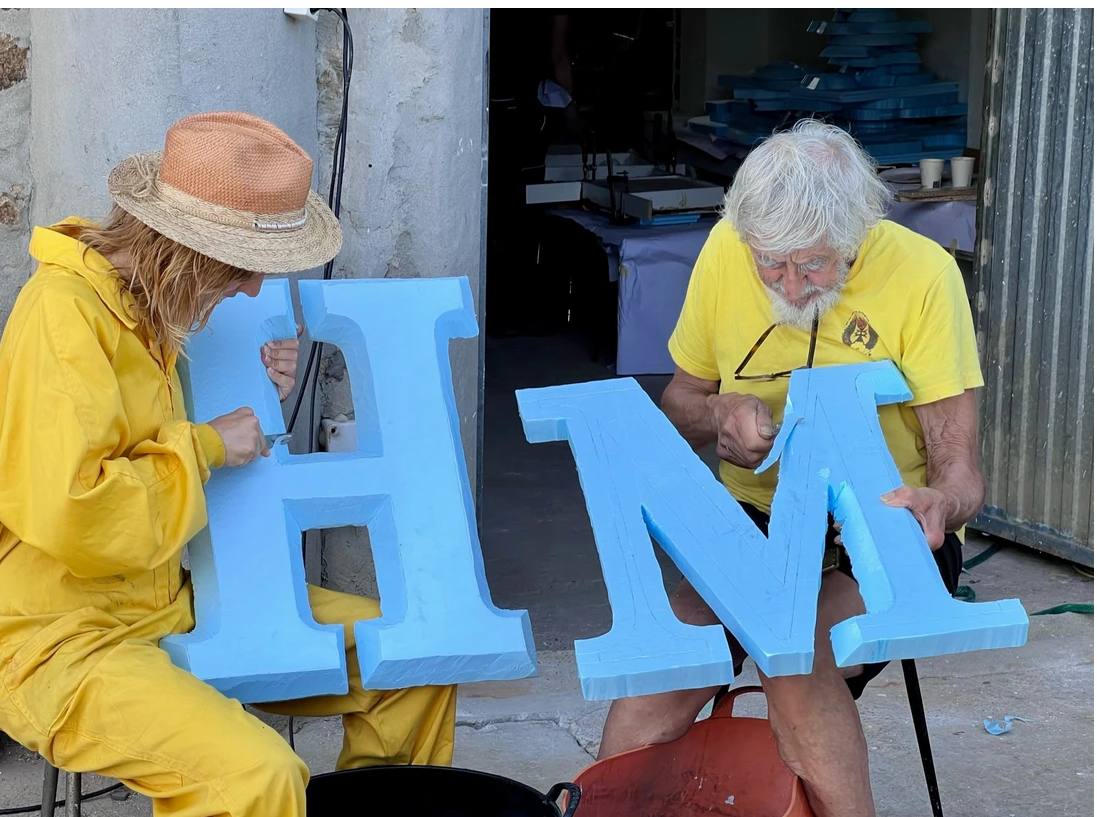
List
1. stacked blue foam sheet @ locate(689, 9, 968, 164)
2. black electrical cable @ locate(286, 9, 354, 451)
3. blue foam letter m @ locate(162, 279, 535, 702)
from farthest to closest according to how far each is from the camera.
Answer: stacked blue foam sheet @ locate(689, 9, 968, 164)
black electrical cable @ locate(286, 9, 354, 451)
blue foam letter m @ locate(162, 279, 535, 702)

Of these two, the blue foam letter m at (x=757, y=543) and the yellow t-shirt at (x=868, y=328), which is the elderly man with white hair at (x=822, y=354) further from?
the blue foam letter m at (x=757, y=543)

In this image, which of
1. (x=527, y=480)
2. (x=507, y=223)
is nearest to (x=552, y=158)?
(x=507, y=223)

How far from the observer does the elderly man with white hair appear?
2.56m

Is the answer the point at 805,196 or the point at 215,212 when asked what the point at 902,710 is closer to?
the point at 805,196

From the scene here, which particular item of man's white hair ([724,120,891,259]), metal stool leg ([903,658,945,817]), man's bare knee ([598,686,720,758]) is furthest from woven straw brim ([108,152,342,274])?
metal stool leg ([903,658,945,817])

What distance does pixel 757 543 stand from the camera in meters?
2.52

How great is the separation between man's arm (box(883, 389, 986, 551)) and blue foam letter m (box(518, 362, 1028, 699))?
0.32ft

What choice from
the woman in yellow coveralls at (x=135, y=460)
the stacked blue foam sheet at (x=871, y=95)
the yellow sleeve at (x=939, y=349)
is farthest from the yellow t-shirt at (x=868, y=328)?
the stacked blue foam sheet at (x=871, y=95)

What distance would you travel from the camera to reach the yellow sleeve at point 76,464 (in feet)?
7.27

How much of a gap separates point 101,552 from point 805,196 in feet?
4.67

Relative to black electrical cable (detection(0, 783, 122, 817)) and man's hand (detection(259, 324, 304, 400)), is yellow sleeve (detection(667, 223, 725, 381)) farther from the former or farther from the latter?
black electrical cable (detection(0, 783, 122, 817))

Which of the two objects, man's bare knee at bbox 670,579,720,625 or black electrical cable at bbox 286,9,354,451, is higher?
black electrical cable at bbox 286,9,354,451

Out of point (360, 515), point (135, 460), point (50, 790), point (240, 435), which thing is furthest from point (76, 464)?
point (50, 790)

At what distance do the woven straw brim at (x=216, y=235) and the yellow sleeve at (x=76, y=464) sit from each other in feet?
0.68
